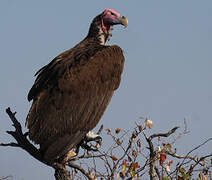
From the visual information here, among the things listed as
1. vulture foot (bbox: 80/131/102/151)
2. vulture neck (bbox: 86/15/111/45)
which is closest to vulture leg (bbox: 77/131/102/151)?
vulture foot (bbox: 80/131/102/151)

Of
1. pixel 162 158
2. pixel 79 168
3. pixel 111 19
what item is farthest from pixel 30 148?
pixel 111 19

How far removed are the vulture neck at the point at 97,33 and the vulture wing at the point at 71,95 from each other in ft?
2.09

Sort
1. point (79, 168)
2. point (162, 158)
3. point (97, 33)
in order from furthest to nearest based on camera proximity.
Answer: point (97, 33) → point (162, 158) → point (79, 168)

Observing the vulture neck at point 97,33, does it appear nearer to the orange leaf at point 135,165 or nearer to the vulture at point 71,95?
the vulture at point 71,95

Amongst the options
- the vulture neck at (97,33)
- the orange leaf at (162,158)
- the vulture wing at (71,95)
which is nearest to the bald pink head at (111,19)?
the vulture neck at (97,33)

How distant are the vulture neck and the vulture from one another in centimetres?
46

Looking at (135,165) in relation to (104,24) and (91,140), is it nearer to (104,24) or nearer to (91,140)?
(91,140)

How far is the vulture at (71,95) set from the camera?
5.93 m

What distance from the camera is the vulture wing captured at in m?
5.94

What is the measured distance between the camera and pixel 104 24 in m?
7.89

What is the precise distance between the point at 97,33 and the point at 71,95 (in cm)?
168

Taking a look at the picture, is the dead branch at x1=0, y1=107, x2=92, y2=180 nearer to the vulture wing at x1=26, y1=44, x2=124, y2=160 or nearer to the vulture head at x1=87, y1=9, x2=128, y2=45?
the vulture wing at x1=26, y1=44, x2=124, y2=160

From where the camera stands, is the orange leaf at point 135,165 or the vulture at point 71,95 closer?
the vulture at point 71,95

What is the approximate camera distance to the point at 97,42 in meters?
7.46
